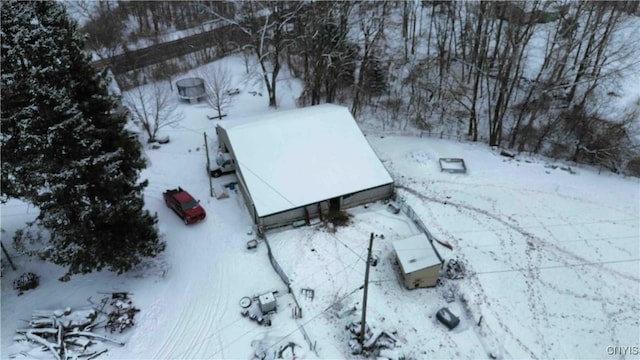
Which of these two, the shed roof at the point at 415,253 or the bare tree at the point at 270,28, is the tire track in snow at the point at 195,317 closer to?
the shed roof at the point at 415,253

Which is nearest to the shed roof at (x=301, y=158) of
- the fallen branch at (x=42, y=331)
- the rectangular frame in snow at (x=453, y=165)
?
the rectangular frame in snow at (x=453, y=165)

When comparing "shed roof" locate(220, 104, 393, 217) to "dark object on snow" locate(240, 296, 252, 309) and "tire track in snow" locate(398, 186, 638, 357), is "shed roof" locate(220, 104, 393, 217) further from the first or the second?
"tire track in snow" locate(398, 186, 638, 357)

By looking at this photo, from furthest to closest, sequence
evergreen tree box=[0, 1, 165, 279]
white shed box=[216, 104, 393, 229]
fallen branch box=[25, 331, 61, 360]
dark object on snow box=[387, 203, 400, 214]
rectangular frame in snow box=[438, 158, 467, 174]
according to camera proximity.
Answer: rectangular frame in snow box=[438, 158, 467, 174]
dark object on snow box=[387, 203, 400, 214]
white shed box=[216, 104, 393, 229]
fallen branch box=[25, 331, 61, 360]
evergreen tree box=[0, 1, 165, 279]

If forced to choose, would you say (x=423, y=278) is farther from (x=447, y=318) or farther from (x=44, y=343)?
(x=44, y=343)

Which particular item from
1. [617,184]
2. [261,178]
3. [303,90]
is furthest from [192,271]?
[617,184]

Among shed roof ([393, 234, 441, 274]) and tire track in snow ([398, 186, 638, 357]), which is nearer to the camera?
tire track in snow ([398, 186, 638, 357])

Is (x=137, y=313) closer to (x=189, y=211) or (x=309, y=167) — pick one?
(x=189, y=211)

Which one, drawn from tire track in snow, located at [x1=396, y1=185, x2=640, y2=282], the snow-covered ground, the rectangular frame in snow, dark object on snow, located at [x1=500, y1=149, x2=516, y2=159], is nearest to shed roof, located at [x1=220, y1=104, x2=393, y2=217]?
the snow-covered ground

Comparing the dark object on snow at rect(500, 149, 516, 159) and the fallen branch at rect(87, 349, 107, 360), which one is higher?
the dark object on snow at rect(500, 149, 516, 159)
